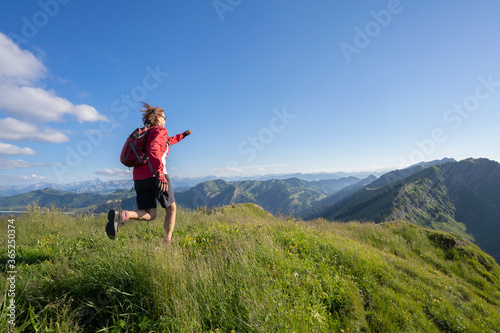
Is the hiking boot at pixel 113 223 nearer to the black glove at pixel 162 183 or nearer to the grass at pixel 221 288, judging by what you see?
the grass at pixel 221 288

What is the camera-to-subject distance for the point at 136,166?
14.4 ft

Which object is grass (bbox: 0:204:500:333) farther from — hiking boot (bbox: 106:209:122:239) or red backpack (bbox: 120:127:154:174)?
red backpack (bbox: 120:127:154:174)

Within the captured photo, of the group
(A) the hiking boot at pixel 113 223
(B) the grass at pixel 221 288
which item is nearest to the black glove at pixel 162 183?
(A) the hiking boot at pixel 113 223

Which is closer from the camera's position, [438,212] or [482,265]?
[482,265]

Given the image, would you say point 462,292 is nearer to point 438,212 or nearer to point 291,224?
point 291,224

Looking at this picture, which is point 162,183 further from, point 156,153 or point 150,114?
point 150,114

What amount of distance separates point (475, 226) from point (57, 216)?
10888 inches

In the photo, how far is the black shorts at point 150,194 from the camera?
14.2ft

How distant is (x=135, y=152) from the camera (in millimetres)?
4207

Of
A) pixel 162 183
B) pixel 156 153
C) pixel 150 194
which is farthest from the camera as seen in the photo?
pixel 150 194

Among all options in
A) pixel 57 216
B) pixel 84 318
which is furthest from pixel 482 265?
pixel 57 216

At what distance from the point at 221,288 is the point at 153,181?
2483 mm

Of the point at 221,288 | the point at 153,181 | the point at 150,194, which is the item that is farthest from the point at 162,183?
the point at 221,288

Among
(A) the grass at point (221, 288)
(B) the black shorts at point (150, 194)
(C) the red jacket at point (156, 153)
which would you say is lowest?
(A) the grass at point (221, 288)
